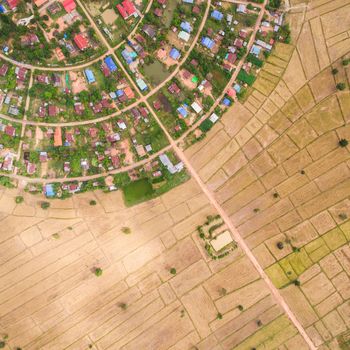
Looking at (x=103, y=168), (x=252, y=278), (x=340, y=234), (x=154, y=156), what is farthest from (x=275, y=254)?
(x=103, y=168)

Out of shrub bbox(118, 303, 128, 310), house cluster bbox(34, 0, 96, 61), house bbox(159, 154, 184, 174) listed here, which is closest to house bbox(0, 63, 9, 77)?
house cluster bbox(34, 0, 96, 61)

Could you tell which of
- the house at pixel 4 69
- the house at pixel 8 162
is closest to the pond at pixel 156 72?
the house at pixel 4 69

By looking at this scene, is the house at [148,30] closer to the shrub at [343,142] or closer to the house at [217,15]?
the house at [217,15]

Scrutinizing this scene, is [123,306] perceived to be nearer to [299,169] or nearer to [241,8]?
[299,169]

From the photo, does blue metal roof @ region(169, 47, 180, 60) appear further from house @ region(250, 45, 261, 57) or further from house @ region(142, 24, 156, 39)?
house @ region(250, 45, 261, 57)

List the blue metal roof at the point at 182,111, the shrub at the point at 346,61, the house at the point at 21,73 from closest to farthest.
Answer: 1. the house at the point at 21,73
2. the blue metal roof at the point at 182,111
3. the shrub at the point at 346,61

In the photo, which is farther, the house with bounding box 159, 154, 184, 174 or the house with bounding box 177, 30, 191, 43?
the house with bounding box 159, 154, 184, 174
